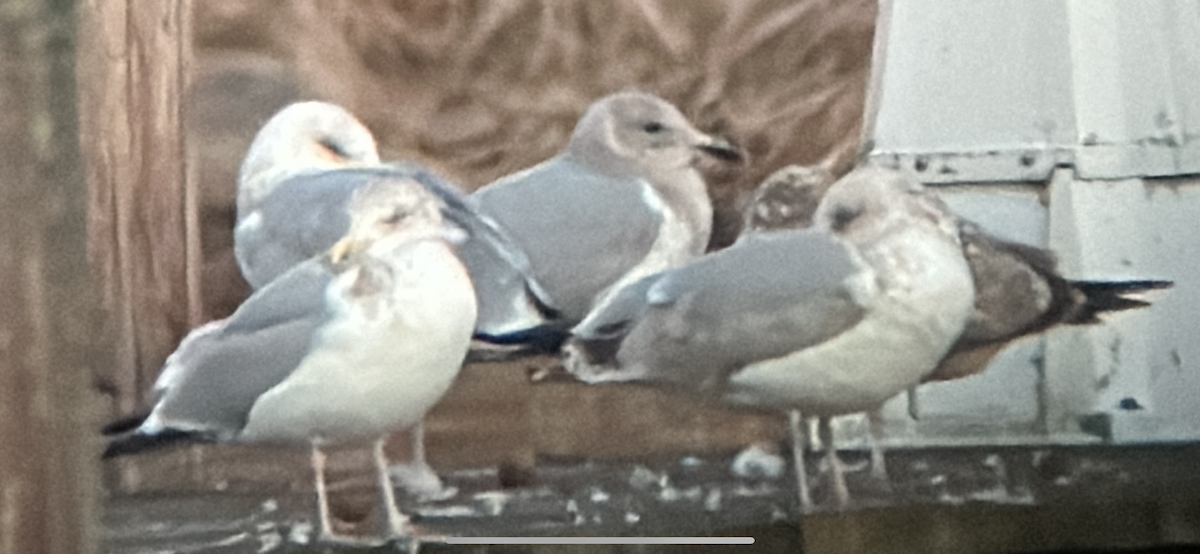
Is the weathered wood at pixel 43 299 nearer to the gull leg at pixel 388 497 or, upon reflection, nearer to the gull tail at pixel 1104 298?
the gull leg at pixel 388 497

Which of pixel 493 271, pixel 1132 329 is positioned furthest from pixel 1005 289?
pixel 493 271

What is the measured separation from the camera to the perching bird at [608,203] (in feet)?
4.24

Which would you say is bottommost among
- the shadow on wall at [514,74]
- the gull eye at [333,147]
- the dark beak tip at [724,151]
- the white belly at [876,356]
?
the white belly at [876,356]

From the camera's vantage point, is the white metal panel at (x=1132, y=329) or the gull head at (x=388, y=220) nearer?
the gull head at (x=388, y=220)

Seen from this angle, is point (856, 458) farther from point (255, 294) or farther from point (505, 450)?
point (255, 294)

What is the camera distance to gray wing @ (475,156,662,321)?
1.29 m

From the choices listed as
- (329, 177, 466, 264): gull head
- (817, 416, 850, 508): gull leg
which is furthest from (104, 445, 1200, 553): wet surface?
(329, 177, 466, 264): gull head

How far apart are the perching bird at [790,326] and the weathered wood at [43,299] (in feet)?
1.46

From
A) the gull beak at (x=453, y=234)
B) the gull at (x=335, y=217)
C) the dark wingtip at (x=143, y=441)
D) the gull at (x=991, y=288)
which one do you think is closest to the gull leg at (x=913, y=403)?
the gull at (x=991, y=288)

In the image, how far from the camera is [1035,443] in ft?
4.39

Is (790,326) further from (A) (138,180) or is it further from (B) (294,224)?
(A) (138,180)

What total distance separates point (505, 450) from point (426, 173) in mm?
269

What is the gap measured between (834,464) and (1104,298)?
316 millimetres

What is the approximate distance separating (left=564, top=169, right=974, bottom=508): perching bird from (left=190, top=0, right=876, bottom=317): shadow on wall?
62 millimetres
